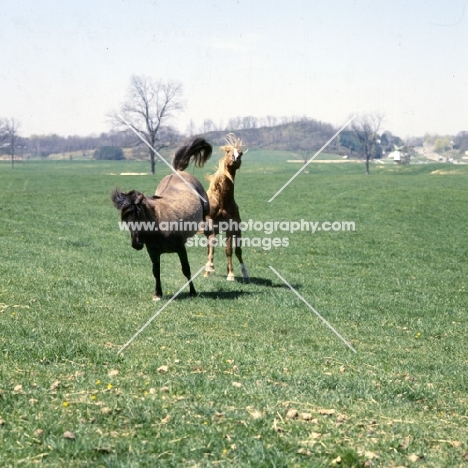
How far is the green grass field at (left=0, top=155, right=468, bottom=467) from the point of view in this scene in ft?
18.5

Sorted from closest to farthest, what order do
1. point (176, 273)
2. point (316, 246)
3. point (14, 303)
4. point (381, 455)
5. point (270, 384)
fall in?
point (381, 455) → point (270, 384) → point (14, 303) → point (176, 273) → point (316, 246)

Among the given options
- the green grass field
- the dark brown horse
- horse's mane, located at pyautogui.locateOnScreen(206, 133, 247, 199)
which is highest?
horse's mane, located at pyautogui.locateOnScreen(206, 133, 247, 199)

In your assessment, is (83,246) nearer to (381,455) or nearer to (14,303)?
(14,303)

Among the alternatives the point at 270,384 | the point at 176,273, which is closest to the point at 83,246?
the point at 176,273

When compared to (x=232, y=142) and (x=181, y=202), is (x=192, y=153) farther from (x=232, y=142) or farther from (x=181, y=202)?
(x=181, y=202)

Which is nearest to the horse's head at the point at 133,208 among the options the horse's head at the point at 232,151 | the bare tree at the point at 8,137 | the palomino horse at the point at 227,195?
the horse's head at the point at 232,151

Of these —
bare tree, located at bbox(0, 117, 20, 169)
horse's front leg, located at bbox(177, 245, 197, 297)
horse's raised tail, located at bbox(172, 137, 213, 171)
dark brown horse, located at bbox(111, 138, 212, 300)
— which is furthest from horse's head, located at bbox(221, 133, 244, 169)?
bare tree, located at bbox(0, 117, 20, 169)

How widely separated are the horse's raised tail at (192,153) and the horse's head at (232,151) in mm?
477

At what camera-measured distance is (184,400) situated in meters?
6.70

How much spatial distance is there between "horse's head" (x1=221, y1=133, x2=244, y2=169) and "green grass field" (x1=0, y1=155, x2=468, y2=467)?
273 cm

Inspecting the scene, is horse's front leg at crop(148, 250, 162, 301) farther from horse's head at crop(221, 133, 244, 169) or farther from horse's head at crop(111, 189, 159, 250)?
horse's head at crop(221, 133, 244, 169)

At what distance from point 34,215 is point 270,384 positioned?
79.9ft

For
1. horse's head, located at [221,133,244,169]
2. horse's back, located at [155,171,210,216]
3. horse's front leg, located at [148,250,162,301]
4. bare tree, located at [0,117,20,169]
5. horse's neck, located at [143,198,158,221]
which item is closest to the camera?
horse's neck, located at [143,198,158,221]

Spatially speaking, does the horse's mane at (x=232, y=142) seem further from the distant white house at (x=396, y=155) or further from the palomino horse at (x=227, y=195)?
the distant white house at (x=396, y=155)
